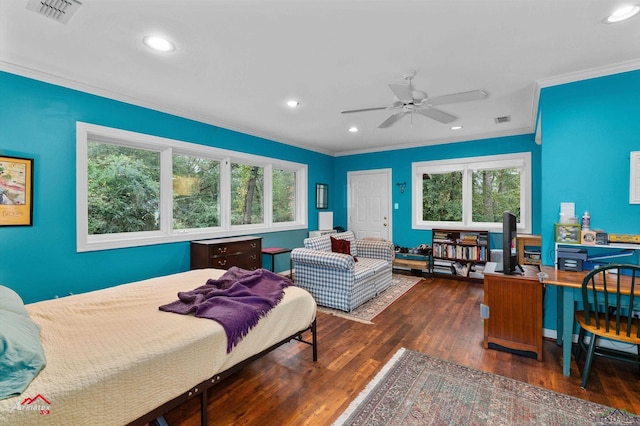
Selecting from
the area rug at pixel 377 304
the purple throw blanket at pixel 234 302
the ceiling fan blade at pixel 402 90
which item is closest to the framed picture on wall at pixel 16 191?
the purple throw blanket at pixel 234 302

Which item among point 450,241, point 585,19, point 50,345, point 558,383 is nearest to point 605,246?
point 558,383

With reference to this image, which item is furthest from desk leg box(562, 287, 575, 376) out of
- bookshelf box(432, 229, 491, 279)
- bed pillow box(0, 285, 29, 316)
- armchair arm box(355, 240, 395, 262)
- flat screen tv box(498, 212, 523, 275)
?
bed pillow box(0, 285, 29, 316)

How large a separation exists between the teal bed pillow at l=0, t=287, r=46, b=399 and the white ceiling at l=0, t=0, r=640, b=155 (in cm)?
196

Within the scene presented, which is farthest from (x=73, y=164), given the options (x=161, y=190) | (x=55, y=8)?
(x=55, y=8)

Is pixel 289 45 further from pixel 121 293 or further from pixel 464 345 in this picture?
pixel 464 345

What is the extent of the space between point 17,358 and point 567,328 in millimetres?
3409

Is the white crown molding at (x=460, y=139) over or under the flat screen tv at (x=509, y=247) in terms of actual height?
over

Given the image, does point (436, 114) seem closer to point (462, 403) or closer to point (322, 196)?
point (462, 403)

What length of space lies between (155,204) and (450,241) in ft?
16.4

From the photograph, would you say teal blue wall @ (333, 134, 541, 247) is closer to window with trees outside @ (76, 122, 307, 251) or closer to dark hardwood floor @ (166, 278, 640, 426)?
window with trees outside @ (76, 122, 307, 251)

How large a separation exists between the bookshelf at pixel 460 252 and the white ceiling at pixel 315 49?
7.98 ft

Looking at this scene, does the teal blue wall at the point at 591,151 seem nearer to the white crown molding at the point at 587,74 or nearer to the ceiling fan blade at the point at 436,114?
the white crown molding at the point at 587,74

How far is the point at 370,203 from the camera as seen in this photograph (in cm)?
678

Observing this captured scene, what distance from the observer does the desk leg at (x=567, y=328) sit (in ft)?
7.58
